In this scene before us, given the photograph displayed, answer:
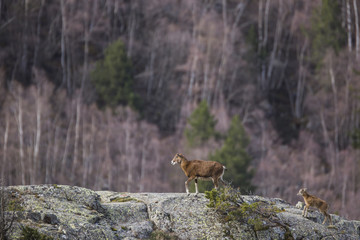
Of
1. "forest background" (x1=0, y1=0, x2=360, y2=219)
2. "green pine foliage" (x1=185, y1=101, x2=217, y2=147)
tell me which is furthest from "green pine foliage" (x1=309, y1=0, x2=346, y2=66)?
"green pine foliage" (x1=185, y1=101, x2=217, y2=147)

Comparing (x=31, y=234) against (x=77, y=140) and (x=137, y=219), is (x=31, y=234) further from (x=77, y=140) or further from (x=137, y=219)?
(x=77, y=140)

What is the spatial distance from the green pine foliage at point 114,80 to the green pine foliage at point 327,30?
88.6 ft

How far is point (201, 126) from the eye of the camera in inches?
3014

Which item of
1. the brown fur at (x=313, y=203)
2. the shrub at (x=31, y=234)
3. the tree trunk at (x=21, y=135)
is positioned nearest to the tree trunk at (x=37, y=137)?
the tree trunk at (x=21, y=135)

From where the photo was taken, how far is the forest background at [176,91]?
75.9 metres

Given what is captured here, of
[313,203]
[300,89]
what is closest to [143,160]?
[300,89]

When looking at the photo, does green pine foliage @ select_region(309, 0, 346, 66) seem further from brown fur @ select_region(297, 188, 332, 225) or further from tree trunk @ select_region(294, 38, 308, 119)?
brown fur @ select_region(297, 188, 332, 225)

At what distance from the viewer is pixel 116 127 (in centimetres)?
8388

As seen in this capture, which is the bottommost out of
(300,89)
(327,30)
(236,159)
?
(236,159)

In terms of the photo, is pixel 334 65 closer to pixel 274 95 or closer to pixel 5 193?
pixel 274 95

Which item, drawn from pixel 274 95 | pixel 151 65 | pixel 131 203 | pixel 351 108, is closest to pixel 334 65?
pixel 351 108

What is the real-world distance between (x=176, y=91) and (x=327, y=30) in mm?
23082

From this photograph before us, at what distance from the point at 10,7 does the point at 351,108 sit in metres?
A: 47.8

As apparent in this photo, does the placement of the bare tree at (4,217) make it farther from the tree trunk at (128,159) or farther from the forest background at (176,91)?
the tree trunk at (128,159)
